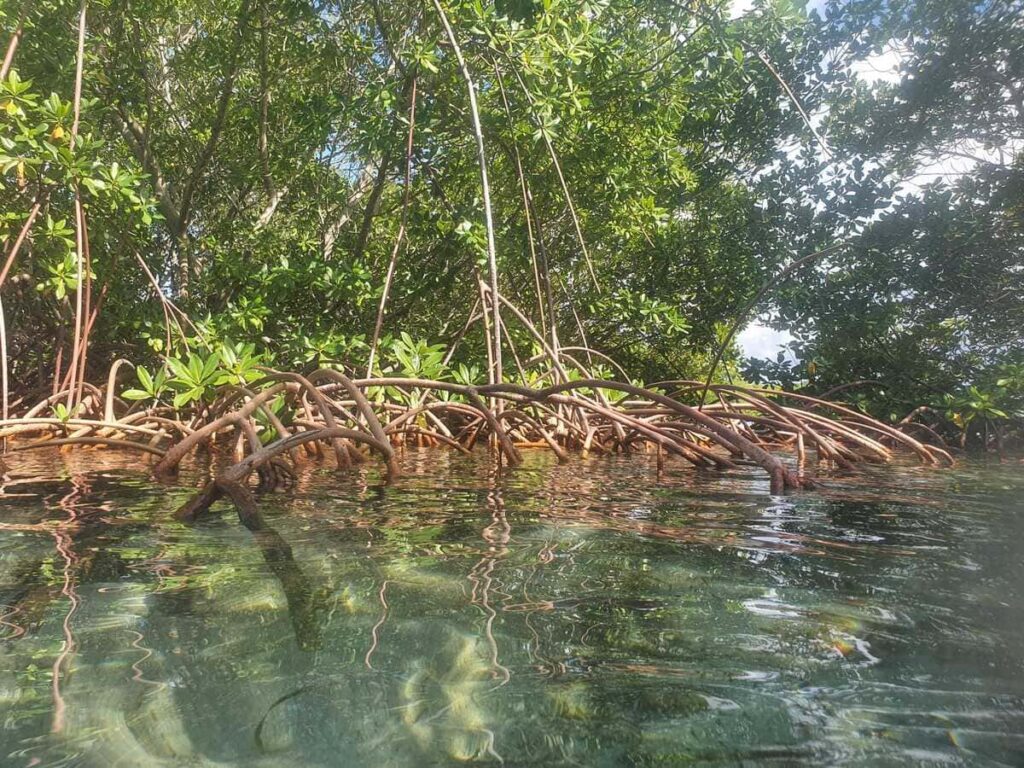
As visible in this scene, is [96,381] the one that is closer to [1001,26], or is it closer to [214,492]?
[214,492]

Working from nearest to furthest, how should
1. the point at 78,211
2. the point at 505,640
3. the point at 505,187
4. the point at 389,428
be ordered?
the point at 505,640
the point at 78,211
the point at 389,428
the point at 505,187

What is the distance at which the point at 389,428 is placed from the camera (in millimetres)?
3355

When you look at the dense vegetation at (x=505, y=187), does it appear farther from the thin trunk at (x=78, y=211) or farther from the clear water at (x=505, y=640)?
the clear water at (x=505, y=640)

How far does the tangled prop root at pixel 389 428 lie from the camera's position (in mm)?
2303

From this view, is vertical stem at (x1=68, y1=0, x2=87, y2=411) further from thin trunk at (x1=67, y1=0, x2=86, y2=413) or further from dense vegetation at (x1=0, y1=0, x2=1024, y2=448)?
dense vegetation at (x1=0, y1=0, x2=1024, y2=448)

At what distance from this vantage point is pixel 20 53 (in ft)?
14.0

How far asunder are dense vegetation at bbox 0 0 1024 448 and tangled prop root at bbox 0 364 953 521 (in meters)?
0.47

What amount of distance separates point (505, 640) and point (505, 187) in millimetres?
5865

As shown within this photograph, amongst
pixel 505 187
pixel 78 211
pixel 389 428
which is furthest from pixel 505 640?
pixel 505 187

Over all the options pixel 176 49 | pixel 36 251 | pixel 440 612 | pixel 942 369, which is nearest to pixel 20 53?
pixel 36 251

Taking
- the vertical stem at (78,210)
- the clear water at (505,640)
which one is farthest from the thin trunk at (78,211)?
the clear water at (505,640)

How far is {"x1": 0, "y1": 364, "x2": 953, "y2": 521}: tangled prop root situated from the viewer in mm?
2303

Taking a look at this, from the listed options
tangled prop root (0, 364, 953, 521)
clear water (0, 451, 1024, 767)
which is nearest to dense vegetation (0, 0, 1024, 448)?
tangled prop root (0, 364, 953, 521)

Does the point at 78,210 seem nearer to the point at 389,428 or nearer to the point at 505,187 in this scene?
the point at 389,428
